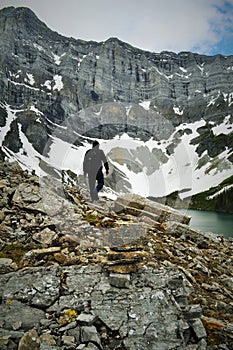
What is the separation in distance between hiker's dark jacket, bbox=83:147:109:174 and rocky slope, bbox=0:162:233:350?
2950 millimetres

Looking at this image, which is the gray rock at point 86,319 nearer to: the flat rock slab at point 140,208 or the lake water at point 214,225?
the flat rock slab at point 140,208

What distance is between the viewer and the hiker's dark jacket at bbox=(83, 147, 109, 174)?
13.6 metres

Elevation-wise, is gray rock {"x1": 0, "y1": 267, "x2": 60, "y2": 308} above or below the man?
below

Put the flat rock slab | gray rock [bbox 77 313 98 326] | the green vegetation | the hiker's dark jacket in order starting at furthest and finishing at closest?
the green vegetation
the flat rock slab
the hiker's dark jacket
gray rock [bbox 77 313 98 326]

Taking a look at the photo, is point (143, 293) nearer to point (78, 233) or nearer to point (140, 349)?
point (140, 349)

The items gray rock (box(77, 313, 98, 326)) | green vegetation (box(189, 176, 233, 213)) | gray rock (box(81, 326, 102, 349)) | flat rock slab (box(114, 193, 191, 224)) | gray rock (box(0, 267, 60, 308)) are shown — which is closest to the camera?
gray rock (box(81, 326, 102, 349))

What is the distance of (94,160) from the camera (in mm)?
13703

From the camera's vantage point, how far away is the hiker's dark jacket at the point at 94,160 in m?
13.6

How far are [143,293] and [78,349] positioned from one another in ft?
7.17

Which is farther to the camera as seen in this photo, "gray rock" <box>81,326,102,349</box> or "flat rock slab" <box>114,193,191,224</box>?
"flat rock slab" <box>114,193,191,224</box>

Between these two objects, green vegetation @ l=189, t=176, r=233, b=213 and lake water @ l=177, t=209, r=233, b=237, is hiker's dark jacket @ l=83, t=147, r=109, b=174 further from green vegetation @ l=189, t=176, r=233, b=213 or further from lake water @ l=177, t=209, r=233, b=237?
green vegetation @ l=189, t=176, r=233, b=213

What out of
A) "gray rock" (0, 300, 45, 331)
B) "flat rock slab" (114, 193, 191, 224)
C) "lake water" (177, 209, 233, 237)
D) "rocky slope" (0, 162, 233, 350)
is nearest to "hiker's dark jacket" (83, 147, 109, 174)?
"flat rock slab" (114, 193, 191, 224)

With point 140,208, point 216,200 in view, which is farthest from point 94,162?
point 216,200

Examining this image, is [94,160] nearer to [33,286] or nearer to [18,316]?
[33,286]
